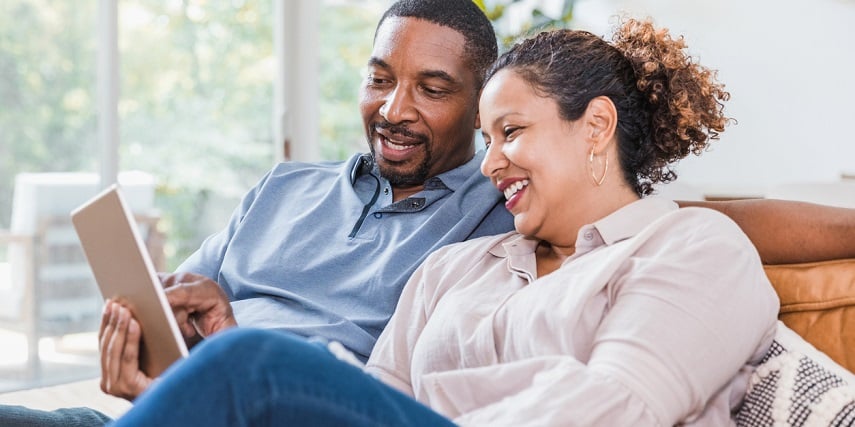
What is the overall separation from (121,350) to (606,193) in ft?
2.54

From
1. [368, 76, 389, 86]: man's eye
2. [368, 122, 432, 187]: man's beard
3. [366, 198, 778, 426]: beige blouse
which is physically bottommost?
[366, 198, 778, 426]: beige blouse

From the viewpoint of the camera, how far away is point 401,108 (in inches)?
72.7

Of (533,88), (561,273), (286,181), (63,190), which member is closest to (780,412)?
(561,273)

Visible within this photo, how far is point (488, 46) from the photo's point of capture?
6.41 ft

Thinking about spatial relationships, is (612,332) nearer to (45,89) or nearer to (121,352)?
(121,352)

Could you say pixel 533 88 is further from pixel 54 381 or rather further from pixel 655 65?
pixel 54 381

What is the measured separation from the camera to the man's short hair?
189 cm

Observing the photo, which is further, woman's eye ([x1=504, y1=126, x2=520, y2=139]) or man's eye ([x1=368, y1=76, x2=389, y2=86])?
man's eye ([x1=368, y1=76, x2=389, y2=86])

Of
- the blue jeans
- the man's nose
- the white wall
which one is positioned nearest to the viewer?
the blue jeans

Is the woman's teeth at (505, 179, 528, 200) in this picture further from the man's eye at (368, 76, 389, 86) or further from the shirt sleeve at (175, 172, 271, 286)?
the shirt sleeve at (175, 172, 271, 286)

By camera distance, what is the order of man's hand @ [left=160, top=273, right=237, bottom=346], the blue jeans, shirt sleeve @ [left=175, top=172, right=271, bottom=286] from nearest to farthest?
the blue jeans
man's hand @ [left=160, top=273, right=237, bottom=346]
shirt sleeve @ [left=175, top=172, right=271, bottom=286]

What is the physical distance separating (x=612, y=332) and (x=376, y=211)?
0.79m

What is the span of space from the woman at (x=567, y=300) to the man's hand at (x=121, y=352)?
37 centimetres

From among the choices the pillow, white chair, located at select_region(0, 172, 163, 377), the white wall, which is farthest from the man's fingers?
white chair, located at select_region(0, 172, 163, 377)
